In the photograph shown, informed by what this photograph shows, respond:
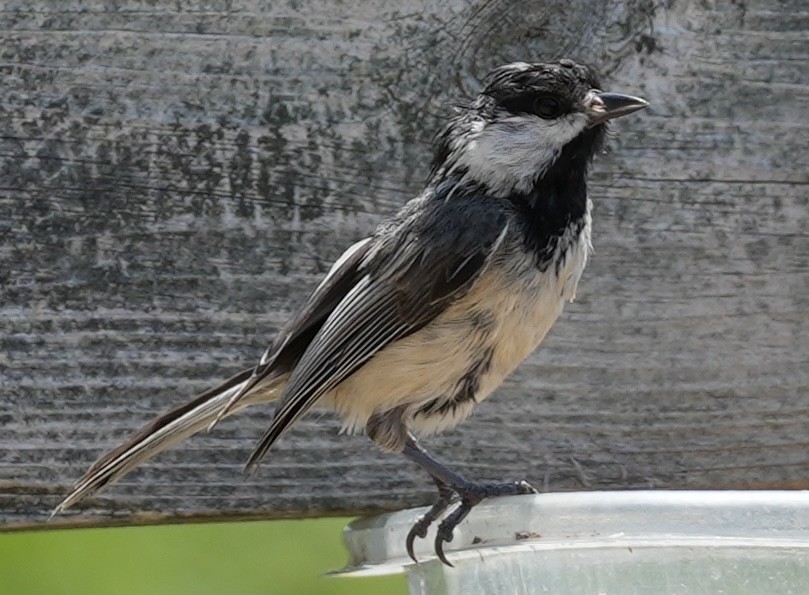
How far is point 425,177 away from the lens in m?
2.18

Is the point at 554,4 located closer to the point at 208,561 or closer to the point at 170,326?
the point at 170,326

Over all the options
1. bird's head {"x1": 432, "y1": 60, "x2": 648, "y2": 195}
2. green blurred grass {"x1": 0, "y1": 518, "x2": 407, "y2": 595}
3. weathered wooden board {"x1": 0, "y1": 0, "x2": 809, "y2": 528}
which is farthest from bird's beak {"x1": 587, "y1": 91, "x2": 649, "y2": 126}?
green blurred grass {"x1": 0, "y1": 518, "x2": 407, "y2": 595}

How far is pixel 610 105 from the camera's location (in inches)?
79.9

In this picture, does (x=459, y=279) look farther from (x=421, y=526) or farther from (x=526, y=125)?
(x=421, y=526)

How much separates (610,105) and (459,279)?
338 mm

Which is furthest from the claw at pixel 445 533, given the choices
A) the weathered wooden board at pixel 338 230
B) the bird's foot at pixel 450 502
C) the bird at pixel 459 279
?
the weathered wooden board at pixel 338 230

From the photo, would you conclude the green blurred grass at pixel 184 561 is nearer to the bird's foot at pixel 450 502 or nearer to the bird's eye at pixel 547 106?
the bird's foot at pixel 450 502

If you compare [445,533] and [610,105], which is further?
[610,105]

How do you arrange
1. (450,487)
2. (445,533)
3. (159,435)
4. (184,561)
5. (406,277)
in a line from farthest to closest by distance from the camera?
(184,561) < (406,277) < (450,487) < (159,435) < (445,533)

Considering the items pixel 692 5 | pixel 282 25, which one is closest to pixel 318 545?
pixel 282 25

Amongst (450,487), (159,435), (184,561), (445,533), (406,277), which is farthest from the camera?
(184,561)

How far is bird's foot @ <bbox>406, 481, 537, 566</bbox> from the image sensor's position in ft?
5.23

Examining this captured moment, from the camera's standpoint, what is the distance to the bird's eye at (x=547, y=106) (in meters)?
2.12

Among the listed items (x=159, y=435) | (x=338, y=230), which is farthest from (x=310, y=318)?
(x=159, y=435)
